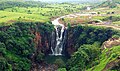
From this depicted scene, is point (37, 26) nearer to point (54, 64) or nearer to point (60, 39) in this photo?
point (60, 39)

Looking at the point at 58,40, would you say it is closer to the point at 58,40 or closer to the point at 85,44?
the point at 58,40

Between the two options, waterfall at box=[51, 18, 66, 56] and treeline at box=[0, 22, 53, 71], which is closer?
treeline at box=[0, 22, 53, 71]

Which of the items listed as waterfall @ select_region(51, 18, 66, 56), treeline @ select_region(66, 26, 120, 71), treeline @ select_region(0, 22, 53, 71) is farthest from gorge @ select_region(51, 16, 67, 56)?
treeline @ select_region(0, 22, 53, 71)

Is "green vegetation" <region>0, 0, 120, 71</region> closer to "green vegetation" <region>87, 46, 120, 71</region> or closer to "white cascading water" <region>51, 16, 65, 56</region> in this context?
"green vegetation" <region>87, 46, 120, 71</region>

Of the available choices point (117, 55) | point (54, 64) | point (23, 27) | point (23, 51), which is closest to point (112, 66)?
point (117, 55)

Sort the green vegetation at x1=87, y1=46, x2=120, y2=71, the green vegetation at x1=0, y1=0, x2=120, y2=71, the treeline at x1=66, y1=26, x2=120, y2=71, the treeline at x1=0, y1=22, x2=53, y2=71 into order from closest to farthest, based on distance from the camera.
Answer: the green vegetation at x1=87, y1=46, x2=120, y2=71, the green vegetation at x1=0, y1=0, x2=120, y2=71, the treeline at x1=66, y1=26, x2=120, y2=71, the treeline at x1=0, y1=22, x2=53, y2=71

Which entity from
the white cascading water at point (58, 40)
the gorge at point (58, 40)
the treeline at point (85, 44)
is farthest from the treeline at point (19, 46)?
the treeline at point (85, 44)
